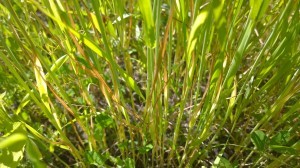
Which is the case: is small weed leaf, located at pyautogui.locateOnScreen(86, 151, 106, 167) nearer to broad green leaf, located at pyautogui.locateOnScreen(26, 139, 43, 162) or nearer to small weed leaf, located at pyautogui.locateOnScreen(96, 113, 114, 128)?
small weed leaf, located at pyautogui.locateOnScreen(96, 113, 114, 128)

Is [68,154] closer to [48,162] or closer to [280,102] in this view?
[48,162]

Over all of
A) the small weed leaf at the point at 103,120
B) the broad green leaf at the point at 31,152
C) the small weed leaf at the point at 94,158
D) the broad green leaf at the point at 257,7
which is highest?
the broad green leaf at the point at 257,7

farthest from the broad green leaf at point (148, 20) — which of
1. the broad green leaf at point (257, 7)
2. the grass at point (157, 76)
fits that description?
the broad green leaf at point (257, 7)

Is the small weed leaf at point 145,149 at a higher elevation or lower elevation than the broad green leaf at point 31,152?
lower

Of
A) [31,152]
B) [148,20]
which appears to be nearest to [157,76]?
[148,20]

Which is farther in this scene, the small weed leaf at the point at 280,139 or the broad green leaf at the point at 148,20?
the small weed leaf at the point at 280,139

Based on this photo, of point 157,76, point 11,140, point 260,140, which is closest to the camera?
point 11,140

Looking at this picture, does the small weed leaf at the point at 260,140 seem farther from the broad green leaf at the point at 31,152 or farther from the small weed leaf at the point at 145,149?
the broad green leaf at the point at 31,152

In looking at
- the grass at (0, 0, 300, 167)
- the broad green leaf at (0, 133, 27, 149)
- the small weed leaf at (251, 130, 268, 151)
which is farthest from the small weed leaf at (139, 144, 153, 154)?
the broad green leaf at (0, 133, 27, 149)

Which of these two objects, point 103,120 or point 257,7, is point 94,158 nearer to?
point 103,120

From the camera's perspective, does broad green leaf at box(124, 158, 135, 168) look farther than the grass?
Yes

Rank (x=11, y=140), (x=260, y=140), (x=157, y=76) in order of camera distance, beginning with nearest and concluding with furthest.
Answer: (x=11, y=140)
(x=157, y=76)
(x=260, y=140)
